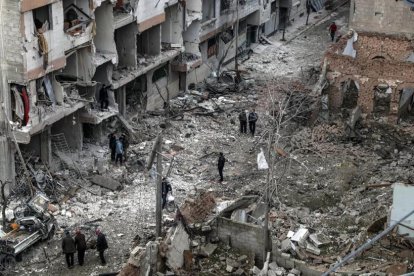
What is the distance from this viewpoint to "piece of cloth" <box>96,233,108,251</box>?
974 inches

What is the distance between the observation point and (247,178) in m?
31.7

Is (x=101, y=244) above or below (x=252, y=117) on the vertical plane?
above

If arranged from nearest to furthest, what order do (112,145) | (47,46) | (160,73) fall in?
(47,46) < (112,145) < (160,73)

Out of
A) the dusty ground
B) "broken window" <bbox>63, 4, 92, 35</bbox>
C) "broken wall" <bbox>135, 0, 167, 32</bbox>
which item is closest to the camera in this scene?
the dusty ground

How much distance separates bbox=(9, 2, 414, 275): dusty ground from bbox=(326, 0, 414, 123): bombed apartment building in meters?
1.54

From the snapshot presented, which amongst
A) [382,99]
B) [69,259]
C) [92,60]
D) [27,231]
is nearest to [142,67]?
[92,60]

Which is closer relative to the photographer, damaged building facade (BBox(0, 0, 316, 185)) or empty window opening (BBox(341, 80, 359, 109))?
damaged building facade (BBox(0, 0, 316, 185))

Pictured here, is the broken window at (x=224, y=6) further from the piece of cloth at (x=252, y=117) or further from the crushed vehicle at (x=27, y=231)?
the crushed vehicle at (x=27, y=231)

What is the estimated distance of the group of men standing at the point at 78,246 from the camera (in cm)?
2464

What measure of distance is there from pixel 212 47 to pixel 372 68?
37.2 feet

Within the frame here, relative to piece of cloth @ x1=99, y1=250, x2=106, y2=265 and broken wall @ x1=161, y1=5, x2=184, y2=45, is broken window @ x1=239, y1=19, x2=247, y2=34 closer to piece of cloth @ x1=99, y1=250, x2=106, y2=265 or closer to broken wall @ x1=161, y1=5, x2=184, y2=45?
broken wall @ x1=161, y1=5, x2=184, y2=45

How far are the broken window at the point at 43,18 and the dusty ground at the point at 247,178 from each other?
5.88 metres

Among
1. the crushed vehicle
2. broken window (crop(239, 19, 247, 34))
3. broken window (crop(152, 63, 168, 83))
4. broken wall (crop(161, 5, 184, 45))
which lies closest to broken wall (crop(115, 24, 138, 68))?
broken window (crop(152, 63, 168, 83))

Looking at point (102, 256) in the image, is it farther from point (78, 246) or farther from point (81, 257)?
point (78, 246)
